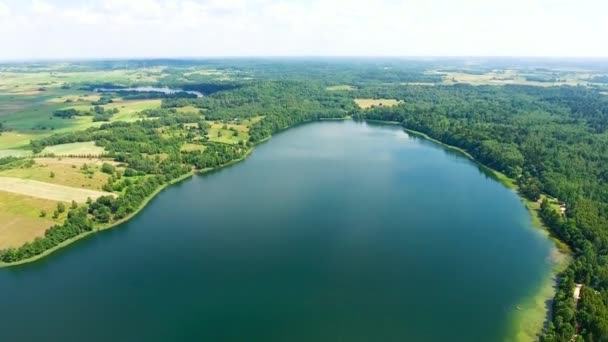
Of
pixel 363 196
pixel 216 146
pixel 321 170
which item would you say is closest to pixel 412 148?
pixel 321 170

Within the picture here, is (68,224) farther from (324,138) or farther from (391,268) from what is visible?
(324,138)

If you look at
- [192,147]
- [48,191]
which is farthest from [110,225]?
[192,147]

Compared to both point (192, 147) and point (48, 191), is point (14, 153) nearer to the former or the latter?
point (48, 191)

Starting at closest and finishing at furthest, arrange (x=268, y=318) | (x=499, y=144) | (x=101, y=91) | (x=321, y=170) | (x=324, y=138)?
(x=268, y=318)
(x=321, y=170)
(x=499, y=144)
(x=324, y=138)
(x=101, y=91)

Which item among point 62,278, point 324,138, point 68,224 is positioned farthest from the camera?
point 324,138

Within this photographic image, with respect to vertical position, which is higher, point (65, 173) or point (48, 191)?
point (65, 173)
